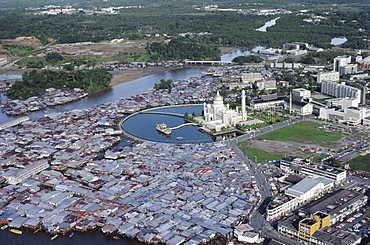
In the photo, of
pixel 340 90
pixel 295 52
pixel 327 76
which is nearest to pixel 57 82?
pixel 327 76

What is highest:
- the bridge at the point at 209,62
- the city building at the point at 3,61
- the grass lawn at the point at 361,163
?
the city building at the point at 3,61

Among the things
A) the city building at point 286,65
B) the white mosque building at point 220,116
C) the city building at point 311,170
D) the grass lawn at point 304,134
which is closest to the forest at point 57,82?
the white mosque building at point 220,116

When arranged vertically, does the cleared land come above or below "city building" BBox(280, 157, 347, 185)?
below

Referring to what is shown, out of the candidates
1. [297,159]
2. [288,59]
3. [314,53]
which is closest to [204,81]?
[288,59]

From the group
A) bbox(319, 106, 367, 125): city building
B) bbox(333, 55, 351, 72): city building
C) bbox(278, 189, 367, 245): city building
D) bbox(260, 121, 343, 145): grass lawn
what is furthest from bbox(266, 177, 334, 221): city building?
bbox(333, 55, 351, 72): city building

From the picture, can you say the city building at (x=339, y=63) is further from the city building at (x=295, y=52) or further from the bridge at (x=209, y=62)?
the bridge at (x=209, y=62)

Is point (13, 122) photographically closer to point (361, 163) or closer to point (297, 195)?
point (297, 195)

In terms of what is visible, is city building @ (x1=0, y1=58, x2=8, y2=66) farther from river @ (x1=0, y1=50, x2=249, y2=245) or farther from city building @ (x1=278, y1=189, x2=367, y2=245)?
city building @ (x1=278, y1=189, x2=367, y2=245)
